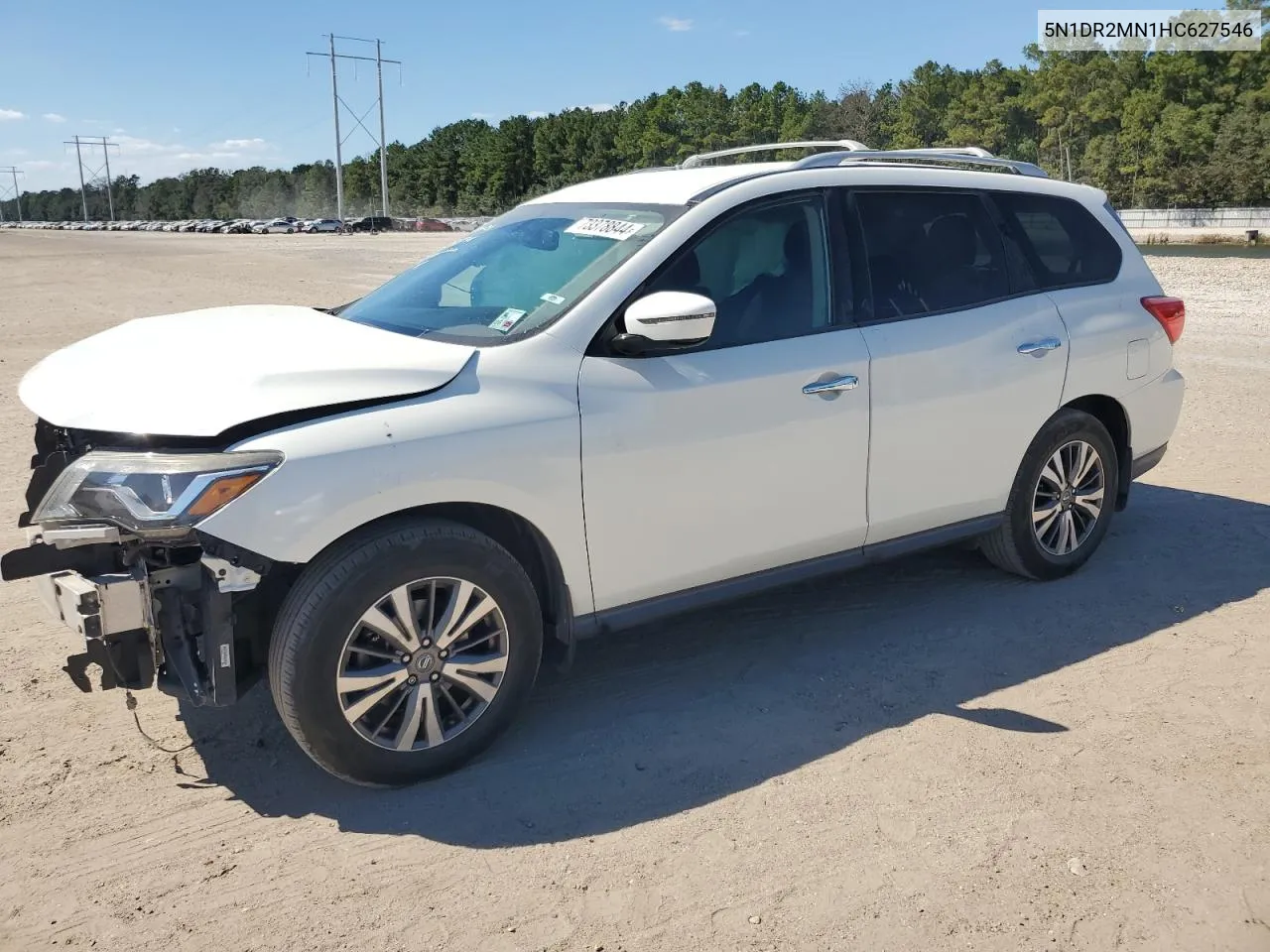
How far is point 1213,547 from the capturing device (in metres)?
5.86

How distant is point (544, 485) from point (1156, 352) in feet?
11.5

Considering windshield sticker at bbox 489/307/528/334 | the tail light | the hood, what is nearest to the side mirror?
windshield sticker at bbox 489/307/528/334

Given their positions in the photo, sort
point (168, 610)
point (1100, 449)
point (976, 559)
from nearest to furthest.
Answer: point (168, 610)
point (1100, 449)
point (976, 559)

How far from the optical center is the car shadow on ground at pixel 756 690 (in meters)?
3.54

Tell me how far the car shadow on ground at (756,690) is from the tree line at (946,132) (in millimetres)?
70224

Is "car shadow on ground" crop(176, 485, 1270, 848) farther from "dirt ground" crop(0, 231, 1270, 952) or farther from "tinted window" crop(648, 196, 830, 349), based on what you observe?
"tinted window" crop(648, 196, 830, 349)

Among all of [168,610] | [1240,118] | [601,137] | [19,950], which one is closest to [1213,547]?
[168,610]

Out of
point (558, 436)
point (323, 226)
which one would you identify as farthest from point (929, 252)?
point (323, 226)

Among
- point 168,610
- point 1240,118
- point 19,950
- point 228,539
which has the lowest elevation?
point 19,950

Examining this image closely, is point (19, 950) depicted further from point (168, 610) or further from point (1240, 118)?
point (1240, 118)

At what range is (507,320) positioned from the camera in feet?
12.7

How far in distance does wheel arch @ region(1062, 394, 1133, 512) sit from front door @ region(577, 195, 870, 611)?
167 cm

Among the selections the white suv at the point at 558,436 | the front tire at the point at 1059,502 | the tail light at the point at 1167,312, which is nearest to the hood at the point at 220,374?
the white suv at the point at 558,436

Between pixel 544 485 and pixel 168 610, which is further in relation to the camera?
pixel 544 485
